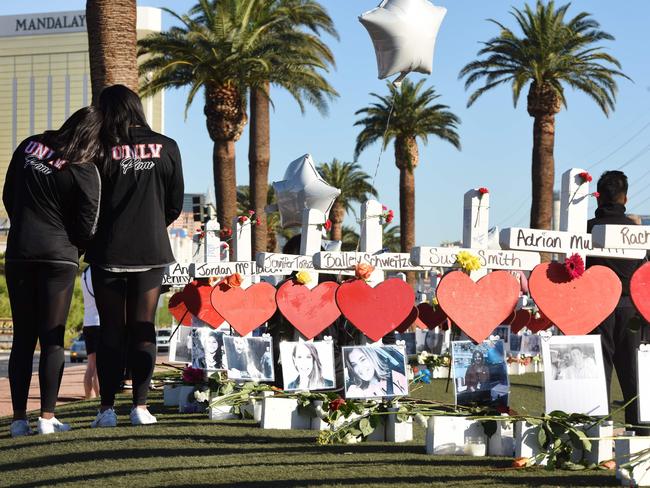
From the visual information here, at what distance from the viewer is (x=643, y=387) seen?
485 centimetres

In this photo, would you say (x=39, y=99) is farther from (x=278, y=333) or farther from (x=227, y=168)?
(x=278, y=333)

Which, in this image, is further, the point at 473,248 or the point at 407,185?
the point at 407,185

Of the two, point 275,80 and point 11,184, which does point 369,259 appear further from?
point 275,80

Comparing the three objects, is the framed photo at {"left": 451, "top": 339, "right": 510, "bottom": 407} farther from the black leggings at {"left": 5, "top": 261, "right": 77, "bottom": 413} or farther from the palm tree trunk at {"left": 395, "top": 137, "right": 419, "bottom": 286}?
the palm tree trunk at {"left": 395, "top": 137, "right": 419, "bottom": 286}

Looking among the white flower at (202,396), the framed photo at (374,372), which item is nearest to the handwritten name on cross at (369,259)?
the white flower at (202,396)

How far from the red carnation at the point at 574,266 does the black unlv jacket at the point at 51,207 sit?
98.2 inches

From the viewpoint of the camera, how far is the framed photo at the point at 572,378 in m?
4.97

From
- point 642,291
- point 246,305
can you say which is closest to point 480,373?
point 642,291

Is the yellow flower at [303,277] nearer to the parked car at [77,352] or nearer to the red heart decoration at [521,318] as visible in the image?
the red heart decoration at [521,318]

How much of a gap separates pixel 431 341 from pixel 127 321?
12643mm

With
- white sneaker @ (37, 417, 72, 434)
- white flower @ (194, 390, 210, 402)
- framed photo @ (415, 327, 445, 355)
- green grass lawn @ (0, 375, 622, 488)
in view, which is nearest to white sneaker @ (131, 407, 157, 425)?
green grass lawn @ (0, 375, 622, 488)

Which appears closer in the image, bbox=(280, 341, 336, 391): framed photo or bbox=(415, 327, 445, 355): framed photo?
bbox=(280, 341, 336, 391): framed photo

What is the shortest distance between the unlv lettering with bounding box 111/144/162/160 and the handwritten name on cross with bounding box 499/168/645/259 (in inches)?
75.7

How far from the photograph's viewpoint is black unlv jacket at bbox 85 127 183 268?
606 centimetres
